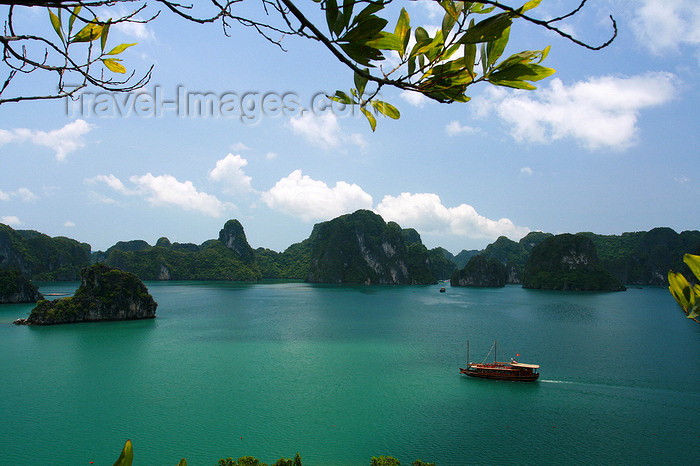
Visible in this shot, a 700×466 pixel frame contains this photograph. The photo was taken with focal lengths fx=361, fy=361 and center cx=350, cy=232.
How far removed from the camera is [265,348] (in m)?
29.9

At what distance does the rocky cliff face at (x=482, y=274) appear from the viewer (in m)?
118

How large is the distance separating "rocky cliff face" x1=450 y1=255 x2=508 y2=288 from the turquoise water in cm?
8109

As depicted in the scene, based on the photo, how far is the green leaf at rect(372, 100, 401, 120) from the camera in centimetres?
146

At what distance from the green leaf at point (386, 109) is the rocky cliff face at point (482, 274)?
124 meters

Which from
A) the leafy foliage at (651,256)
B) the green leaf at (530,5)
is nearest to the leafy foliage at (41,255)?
the green leaf at (530,5)

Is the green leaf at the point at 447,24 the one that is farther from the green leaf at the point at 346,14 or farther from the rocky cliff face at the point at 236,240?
the rocky cliff face at the point at 236,240

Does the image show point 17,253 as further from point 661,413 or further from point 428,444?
point 661,413

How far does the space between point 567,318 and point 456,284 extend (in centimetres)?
7509

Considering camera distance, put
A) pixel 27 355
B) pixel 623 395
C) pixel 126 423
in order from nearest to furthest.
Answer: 1. pixel 126 423
2. pixel 623 395
3. pixel 27 355

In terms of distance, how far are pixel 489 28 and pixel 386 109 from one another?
64 centimetres

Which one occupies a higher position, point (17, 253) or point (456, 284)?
point (17, 253)

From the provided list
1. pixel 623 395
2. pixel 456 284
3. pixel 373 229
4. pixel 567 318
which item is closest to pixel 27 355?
pixel 623 395

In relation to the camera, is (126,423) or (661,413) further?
(661,413)

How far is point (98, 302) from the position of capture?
131 ft
